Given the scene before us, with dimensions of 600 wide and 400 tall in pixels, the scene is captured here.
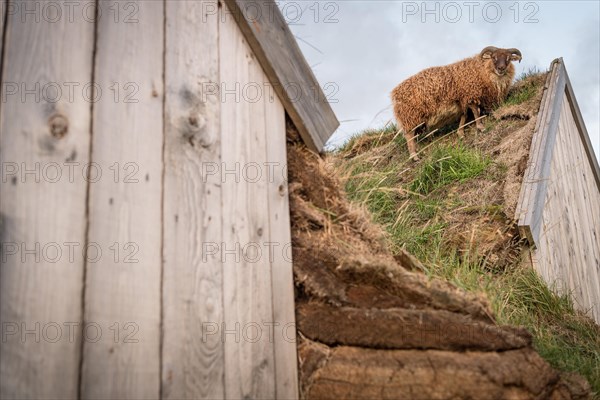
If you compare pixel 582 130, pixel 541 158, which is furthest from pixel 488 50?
pixel 541 158

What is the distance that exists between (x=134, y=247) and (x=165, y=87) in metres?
0.64

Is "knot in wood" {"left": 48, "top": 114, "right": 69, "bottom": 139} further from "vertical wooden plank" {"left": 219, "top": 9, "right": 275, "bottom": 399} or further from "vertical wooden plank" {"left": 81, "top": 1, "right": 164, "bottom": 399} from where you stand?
"vertical wooden plank" {"left": 219, "top": 9, "right": 275, "bottom": 399}

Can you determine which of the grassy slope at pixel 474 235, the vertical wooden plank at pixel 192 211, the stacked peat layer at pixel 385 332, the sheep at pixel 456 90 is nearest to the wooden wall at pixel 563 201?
the grassy slope at pixel 474 235

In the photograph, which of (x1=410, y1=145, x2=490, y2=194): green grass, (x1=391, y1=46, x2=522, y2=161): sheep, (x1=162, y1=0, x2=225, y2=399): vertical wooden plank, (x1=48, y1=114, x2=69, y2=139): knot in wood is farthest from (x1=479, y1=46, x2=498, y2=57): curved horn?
(x1=48, y1=114, x2=69, y2=139): knot in wood

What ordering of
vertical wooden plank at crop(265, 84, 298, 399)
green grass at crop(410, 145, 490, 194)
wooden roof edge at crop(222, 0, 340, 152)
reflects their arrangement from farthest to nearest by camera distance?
1. green grass at crop(410, 145, 490, 194)
2. wooden roof edge at crop(222, 0, 340, 152)
3. vertical wooden plank at crop(265, 84, 298, 399)

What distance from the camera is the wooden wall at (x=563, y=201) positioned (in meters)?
5.44

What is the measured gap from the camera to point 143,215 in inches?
79.0

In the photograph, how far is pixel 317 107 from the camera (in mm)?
2764

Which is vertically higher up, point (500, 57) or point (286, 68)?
point (500, 57)

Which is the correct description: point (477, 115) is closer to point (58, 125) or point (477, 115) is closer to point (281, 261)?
point (281, 261)

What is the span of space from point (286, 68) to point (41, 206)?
129cm

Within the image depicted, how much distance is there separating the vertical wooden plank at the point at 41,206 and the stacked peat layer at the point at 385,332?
3.30 ft

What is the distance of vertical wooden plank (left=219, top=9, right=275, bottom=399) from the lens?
2.21 meters

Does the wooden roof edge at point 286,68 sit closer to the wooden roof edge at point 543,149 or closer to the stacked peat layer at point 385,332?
the stacked peat layer at point 385,332
